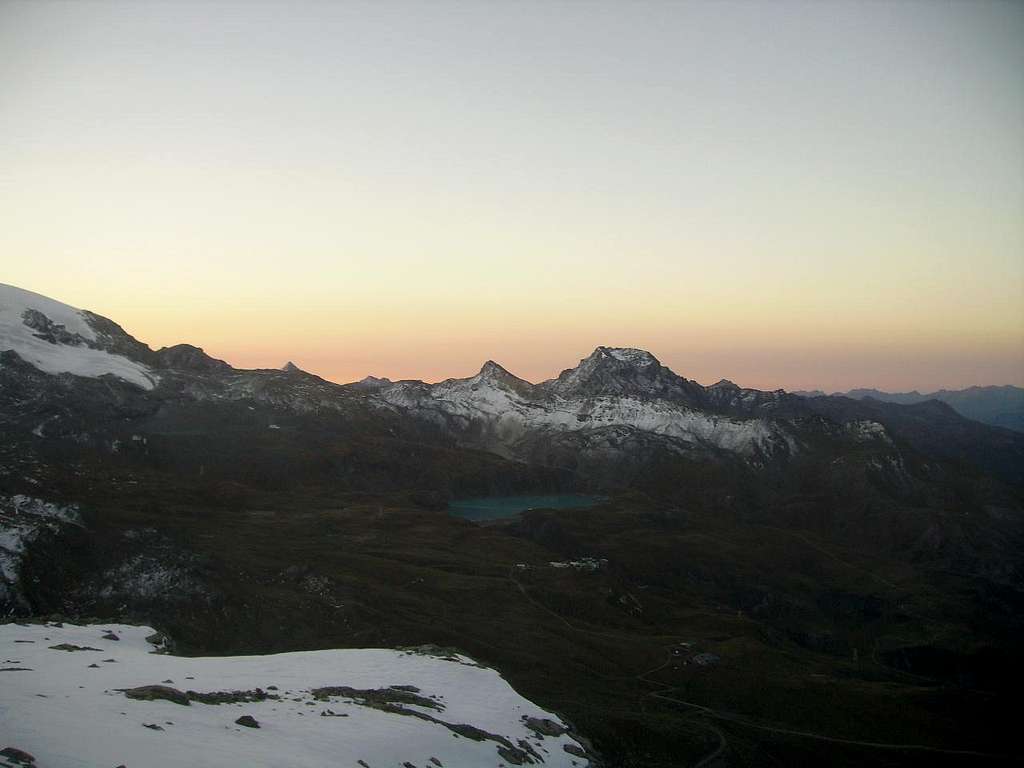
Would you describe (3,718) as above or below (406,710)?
above

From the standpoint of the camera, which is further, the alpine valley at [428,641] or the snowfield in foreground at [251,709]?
the alpine valley at [428,641]

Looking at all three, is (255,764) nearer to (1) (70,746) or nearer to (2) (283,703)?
(1) (70,746)

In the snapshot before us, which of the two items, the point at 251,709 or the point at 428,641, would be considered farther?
the point at 428,641

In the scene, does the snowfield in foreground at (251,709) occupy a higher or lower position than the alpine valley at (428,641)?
higher

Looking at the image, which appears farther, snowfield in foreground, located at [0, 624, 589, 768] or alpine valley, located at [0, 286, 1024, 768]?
alpine valley, located at [0, 286, 1024, 768]

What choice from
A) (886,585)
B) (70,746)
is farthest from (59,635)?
(886,585)

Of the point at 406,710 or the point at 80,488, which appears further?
the point at 80,488

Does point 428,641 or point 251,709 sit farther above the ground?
point 251,709

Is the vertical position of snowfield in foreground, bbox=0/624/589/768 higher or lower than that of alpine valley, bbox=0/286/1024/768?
higher
